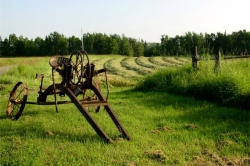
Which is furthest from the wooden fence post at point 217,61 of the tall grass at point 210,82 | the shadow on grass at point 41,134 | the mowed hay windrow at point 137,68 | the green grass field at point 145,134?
the mowed hay windrow at point 137,68

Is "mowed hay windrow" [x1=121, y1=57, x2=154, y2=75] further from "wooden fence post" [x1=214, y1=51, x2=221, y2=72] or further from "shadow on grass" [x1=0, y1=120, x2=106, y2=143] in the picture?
"shadow on grass" [x1=0, y1=120, x2=106, y2=143]

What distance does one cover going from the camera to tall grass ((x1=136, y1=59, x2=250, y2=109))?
7641 millimetres

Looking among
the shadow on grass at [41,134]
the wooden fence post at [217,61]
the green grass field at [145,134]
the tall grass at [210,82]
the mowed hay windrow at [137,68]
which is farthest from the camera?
the mowed hay windrow at [137,68]

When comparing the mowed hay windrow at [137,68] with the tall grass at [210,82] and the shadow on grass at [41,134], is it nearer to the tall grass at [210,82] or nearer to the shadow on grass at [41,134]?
the tall grass at [210,82]

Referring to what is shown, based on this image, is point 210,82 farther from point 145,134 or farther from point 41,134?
point 41,134

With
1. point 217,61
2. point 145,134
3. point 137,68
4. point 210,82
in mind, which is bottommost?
point 145,134

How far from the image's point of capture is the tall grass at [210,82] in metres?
7.64

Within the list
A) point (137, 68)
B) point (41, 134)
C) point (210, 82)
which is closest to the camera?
point (41, 134)

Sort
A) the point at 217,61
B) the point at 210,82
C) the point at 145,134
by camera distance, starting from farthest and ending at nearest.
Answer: the point at 217,61
the point at 210,82
the point at 145,134

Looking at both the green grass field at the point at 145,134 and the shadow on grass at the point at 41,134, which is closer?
the green grass field at the point at 145,134

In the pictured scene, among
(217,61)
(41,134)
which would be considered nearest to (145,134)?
(41,134)

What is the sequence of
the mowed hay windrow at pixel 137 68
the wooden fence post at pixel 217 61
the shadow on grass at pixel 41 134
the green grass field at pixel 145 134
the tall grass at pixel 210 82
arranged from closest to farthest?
1. the green grass field at pixel 145 134
2. the shadow on grass at pixel 41 134
3. the tall grass at pixel 210 82
4. the wooden fence post at pixel 217 61
5. the mowed hay windrow at pixel 137 68

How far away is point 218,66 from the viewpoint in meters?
9.57

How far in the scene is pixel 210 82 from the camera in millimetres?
8656
